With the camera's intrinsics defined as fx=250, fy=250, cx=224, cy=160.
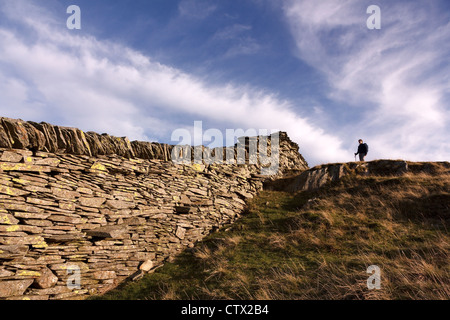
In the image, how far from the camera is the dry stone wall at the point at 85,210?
5848mm

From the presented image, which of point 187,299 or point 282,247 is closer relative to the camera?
point 187,299

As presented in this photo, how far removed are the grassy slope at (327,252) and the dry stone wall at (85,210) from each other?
31.3 inches

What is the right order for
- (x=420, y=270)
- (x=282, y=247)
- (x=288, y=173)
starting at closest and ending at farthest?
(x=420, y=270), (x=282, y=247), (x=288, y=173)

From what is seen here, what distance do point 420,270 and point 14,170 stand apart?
9405mm

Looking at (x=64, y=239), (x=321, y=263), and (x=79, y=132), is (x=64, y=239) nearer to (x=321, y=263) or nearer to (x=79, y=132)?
(x=79, y=132)

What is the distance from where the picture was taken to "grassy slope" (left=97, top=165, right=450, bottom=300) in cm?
525

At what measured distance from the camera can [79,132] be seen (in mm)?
7363

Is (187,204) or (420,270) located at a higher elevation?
→ (187,204)

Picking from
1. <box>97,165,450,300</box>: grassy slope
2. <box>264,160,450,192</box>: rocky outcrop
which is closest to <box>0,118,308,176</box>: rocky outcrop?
<box>97,165,450,300</box>: grassy slope

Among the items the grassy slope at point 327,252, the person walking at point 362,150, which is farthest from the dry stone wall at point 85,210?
the person walking at point 362,150

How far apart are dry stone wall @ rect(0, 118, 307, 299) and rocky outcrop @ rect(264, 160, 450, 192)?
5.76m
